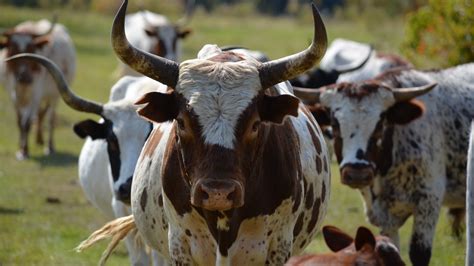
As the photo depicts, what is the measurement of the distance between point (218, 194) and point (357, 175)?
11.9 feet

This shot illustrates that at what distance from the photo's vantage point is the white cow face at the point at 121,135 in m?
9.78

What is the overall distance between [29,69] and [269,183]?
14898 mm

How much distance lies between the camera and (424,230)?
10.5m

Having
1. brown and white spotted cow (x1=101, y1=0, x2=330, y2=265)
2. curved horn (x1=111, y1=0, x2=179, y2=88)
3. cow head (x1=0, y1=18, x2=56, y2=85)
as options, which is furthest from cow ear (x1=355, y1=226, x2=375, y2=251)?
cow head (x1=0, y1=18, x2=56, y2=85)

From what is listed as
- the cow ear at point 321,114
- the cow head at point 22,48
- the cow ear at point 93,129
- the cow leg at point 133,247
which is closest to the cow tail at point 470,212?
the cow ear at point 321,114

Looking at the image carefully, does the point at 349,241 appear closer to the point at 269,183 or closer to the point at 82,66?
the point at 269,183

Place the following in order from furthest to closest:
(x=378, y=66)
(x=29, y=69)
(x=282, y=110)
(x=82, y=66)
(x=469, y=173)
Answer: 1. (x=82, y=66)
2. (x=29, y=69)
3. (x=378, y=66)
4. (x=469, y=173)
5. (x=282, y=110)

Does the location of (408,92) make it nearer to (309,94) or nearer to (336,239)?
(309,94)

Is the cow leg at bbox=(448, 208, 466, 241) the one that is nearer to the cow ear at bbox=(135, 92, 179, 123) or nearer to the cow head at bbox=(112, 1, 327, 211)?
the cow head at bbox=(112, 1, 327, 211)

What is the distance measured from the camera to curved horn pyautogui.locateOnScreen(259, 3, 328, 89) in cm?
698

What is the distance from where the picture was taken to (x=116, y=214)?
10117 millimetres

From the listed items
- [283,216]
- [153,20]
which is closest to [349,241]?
[283,216]

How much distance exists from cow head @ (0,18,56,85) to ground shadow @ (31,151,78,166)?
1.33 metres

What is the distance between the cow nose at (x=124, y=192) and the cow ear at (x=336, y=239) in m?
2.53
